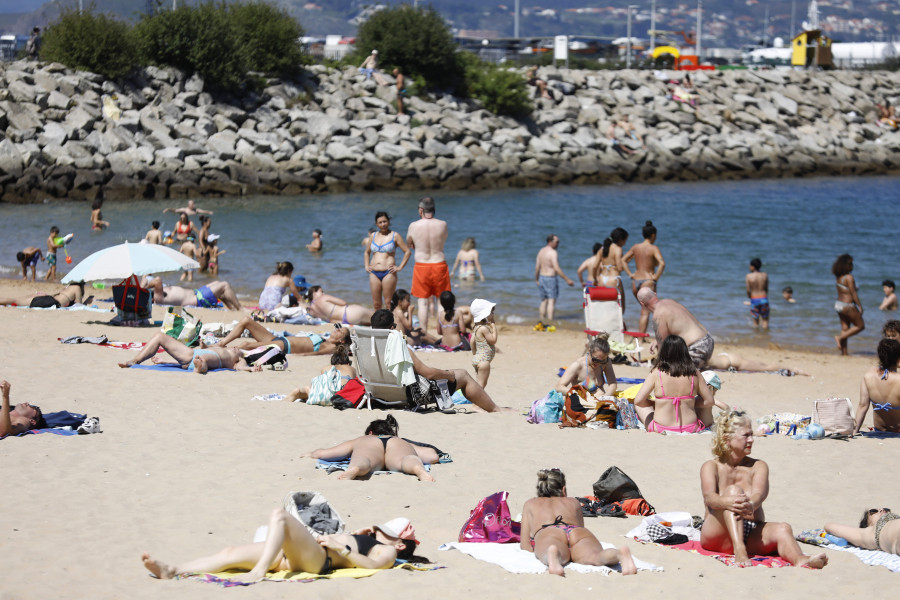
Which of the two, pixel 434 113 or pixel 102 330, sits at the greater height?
pixel 434 113

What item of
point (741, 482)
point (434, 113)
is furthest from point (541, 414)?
Result: point (434, 113)

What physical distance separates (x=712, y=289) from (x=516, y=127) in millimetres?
20357

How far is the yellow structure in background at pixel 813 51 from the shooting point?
168 ft

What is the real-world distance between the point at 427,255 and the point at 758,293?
16.4ft

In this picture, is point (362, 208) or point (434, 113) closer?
point (362, 208)

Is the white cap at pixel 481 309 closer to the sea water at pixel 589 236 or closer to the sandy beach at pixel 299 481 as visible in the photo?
the sandy beach at pixel 299 481

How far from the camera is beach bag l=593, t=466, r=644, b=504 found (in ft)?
20.8

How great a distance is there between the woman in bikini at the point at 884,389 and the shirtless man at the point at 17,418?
235 inches

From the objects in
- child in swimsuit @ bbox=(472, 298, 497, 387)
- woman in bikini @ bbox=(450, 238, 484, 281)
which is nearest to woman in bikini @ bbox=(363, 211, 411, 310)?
child in swimsuit @ bbox=(472, 298, 497, 387)

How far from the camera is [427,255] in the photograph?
38.0 feet

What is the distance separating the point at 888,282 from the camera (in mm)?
13812

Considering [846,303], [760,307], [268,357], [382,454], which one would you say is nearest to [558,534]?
[382,454]

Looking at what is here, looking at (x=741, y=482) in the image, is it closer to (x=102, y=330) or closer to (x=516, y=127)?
(x=102, y=330)

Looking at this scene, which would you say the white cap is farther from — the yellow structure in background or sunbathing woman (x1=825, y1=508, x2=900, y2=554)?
the yellow structure in background
